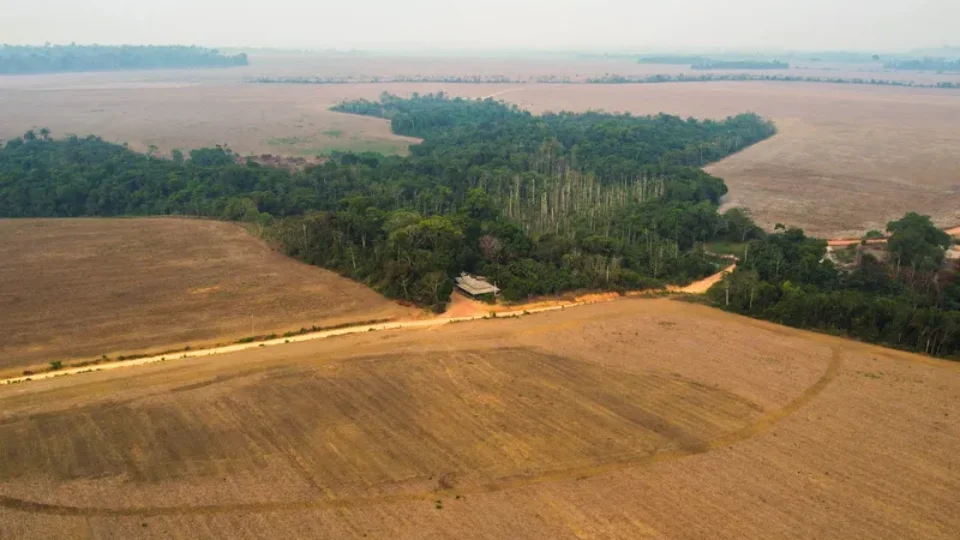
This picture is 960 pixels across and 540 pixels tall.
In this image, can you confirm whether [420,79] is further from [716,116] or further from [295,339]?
[295,339]

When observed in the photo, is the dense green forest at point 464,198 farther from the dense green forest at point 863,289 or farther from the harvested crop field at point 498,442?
the harvested crop field at point 498,442

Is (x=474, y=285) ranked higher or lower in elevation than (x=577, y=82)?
lower

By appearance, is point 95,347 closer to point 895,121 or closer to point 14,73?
point 895,121

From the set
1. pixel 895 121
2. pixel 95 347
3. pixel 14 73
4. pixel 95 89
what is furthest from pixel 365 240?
pixel 14 73

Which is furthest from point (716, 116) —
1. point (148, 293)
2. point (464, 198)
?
point (148, 293)

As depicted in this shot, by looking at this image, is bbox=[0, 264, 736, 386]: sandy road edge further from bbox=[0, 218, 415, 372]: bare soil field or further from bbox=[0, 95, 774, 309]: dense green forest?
bbox=[0, 95, 774, 309]: dense green forest

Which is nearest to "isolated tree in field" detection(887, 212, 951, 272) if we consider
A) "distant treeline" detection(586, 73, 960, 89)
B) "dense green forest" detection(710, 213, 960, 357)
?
"dense green forest" detection(710, 213, 960, 357)

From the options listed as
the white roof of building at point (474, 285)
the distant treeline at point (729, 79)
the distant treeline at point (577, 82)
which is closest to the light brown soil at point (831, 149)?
the distant treeline at point (729, 79)

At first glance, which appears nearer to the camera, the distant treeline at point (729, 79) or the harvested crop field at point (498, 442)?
the harvested crop field at point (498, 442)
